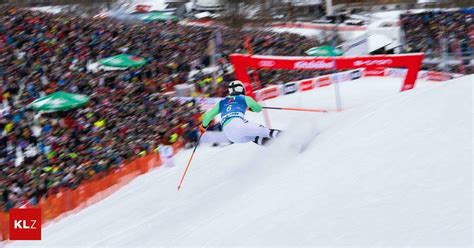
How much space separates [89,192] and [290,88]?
10.9 meters

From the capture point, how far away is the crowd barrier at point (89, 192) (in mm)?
12000

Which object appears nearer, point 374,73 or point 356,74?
point 356,74

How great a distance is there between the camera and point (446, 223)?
5.91 m

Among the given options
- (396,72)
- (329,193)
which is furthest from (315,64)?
(329,193)

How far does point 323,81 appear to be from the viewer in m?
22.9

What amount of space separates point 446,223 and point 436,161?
1.33 m

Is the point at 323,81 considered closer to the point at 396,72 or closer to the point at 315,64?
the point at 396,72

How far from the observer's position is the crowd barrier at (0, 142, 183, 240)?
472 inches

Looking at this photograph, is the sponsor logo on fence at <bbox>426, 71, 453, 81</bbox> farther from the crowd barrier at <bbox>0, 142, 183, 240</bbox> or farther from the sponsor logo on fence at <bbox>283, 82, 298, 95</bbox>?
the crowd barrier at <bbox>0, 142, 183, 240</bbox>

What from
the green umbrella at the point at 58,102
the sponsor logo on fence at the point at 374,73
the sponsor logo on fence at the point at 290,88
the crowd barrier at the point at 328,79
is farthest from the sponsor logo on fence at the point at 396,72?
the green umbrella at the point at 58,102

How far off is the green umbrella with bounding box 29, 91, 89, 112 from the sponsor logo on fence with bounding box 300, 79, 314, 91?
832 cm

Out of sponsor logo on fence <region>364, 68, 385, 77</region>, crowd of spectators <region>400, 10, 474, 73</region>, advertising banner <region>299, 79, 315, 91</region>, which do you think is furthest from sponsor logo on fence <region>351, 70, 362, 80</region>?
crowd of spectators <region>400, 10, 474, 73</region>

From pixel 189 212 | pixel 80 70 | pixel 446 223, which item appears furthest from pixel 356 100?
pixel 446 223

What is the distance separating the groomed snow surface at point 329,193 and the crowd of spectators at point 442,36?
1628cm
